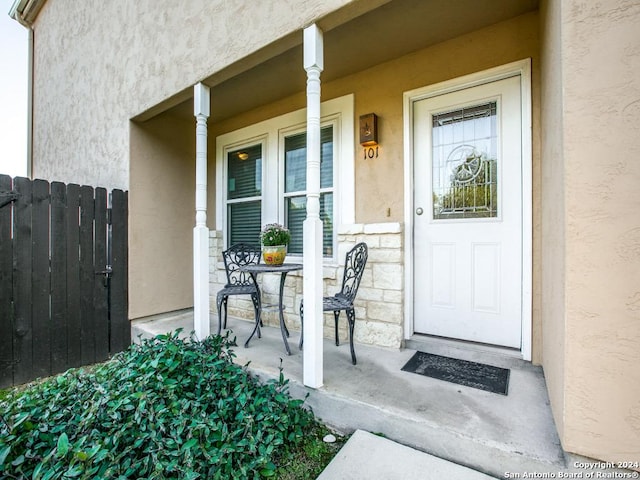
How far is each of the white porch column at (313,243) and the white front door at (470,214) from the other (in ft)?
3.70

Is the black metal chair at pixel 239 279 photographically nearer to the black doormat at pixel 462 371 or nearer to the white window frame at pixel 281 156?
the white window frame at pixel 281 156

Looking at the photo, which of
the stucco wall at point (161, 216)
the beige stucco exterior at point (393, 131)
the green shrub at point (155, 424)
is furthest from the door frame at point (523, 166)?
the stucco wall at point (161, 216)

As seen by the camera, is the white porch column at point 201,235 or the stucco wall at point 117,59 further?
the white porch column at point 201,235

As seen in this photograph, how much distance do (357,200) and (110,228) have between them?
8.80 ft

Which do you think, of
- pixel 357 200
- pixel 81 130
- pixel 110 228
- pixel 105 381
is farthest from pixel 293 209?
pixel 81 130

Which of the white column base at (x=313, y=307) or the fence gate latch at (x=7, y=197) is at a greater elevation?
the fence gate latch at (x=7, y=197)

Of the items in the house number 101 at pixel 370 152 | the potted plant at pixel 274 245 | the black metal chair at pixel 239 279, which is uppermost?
the house number 101 at pixel 370 152

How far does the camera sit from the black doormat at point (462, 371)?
78.8 inches

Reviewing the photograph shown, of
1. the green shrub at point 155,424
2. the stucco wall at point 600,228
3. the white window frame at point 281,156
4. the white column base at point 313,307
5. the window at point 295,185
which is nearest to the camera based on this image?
the stucco wall at point 600,228

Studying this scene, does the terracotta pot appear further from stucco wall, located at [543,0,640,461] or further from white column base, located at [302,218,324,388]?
stucco wall, located at [543,0,640,461]

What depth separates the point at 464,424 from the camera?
1580 mm

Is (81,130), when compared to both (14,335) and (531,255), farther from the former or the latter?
(531,255)

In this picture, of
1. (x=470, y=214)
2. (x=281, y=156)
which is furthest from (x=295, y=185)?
(x=470, y=214)

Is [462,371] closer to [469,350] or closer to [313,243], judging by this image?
[469,350]
